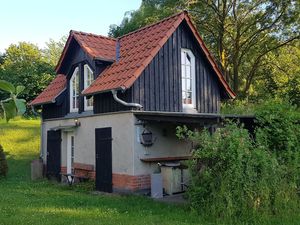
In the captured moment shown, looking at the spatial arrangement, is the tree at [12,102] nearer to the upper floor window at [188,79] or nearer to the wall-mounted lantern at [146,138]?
the wall-mounted lantern at [146,138]

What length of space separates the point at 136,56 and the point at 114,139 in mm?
3083

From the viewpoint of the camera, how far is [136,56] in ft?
46.4

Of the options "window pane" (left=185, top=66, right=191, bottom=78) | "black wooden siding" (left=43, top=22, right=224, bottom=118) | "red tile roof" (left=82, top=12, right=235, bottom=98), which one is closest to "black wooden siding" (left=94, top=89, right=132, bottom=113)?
"black wooden siding" (left=43, top=22, right=224, bottom=118)

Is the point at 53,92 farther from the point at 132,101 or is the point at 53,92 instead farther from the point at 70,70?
the point at 132,101

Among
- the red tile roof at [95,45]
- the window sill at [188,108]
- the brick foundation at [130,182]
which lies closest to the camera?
the brick foundation at [130,182]

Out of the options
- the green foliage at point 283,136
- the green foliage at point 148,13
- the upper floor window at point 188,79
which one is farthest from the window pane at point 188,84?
the green foliage at point 148,13

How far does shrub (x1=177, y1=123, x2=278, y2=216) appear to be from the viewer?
881 cm

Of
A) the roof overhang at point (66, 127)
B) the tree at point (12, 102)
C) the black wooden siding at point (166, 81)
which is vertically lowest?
the tree at point (12, 102)

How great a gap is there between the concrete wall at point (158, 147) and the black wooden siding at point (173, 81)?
69 centimetres

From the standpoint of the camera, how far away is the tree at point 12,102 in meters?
1.42

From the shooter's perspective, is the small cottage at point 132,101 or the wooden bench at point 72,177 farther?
the wooden bench at point 72,177

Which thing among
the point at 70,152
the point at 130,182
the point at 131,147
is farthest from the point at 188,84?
the point at 70,152

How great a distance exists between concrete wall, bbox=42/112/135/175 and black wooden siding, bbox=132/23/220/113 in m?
0.96

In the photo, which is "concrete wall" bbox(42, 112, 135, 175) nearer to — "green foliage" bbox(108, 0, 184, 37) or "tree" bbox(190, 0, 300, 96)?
"green foliage" bbox(108, 0, 184, 37)
